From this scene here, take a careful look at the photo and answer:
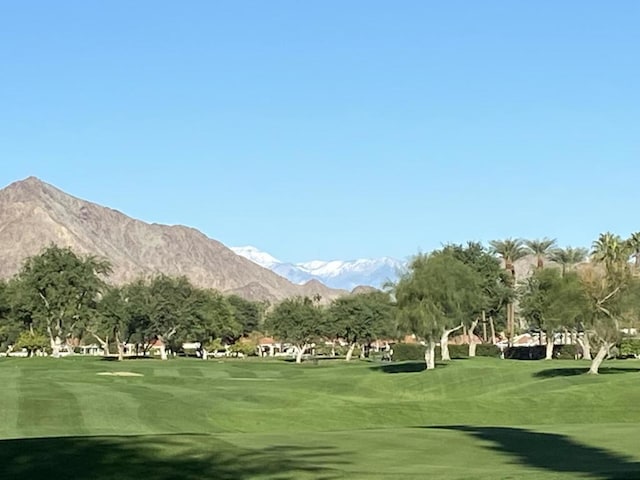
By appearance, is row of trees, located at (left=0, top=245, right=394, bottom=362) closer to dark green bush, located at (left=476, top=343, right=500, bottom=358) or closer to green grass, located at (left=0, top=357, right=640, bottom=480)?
dark green bush, located at (left=476, top=343, right=500, bottom=358)

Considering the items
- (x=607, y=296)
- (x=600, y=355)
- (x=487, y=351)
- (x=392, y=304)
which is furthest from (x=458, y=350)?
(x=607, y=296)

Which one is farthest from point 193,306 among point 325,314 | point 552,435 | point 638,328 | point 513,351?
point 552,435

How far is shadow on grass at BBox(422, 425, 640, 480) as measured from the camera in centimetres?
1686

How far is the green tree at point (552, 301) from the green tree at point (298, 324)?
2789 cm

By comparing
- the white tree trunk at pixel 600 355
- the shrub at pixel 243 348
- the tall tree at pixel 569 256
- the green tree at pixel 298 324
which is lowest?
the white tree trunk at pixel 600 355

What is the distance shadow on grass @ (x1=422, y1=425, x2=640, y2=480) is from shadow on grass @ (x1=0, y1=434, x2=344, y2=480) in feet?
13.0

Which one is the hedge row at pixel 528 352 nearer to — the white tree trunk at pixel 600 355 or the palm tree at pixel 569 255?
the palm tree at pixel 569 255

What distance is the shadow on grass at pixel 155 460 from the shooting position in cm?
1652

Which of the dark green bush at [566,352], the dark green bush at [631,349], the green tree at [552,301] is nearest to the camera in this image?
the green tree at [552,301]

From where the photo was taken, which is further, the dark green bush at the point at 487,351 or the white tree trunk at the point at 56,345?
the white tree trunk at the point at 56,345

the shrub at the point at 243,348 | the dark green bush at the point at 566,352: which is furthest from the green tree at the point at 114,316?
the dark green bush at the point at 566,352

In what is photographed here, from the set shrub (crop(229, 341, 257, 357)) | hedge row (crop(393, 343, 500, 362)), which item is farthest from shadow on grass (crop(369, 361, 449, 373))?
shrub (crop(229, 341, 257, 357))

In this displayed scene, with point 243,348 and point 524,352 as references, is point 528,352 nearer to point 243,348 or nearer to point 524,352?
point 524,352

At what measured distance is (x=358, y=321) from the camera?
13425 centimetres
